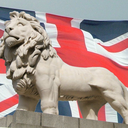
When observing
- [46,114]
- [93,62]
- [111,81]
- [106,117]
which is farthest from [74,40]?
[46,114]

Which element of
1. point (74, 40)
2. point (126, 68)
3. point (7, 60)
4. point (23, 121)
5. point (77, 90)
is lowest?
point (23, 121)

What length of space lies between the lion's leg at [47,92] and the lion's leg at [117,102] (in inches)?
54.9

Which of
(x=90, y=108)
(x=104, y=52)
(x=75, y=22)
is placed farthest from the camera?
(x=75, y=22)

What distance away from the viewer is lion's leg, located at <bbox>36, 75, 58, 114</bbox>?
11.2 meters

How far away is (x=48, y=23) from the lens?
61.7 ft

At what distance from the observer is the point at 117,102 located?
1175 cm

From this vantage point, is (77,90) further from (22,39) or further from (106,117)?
(106,117)

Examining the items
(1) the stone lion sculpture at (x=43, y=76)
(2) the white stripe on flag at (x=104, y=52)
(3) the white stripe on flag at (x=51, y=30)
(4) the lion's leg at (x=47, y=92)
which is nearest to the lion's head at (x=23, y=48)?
(1) the stone lion sculpture at (x=43, y=76)

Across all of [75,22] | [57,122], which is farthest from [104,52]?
[57,122]

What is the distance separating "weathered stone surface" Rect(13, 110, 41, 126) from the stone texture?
6.3 inches

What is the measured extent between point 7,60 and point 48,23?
733 centimetres

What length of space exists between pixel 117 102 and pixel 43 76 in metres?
2.05

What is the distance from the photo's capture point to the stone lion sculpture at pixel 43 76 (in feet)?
37.1

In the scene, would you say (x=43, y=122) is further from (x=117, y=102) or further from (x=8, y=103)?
(x=8, y=103)
